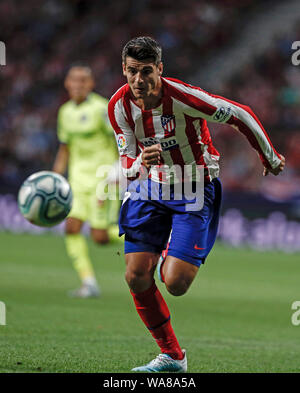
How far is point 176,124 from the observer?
456 cm

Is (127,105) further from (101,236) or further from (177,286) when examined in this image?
(101,236)

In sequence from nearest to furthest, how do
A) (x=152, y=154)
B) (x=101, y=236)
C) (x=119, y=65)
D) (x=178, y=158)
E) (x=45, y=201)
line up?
(x=152, y=154)
(x=178, y=158)
(x=45, y=201)
(x=101, y=236)
(x=119, y=65)

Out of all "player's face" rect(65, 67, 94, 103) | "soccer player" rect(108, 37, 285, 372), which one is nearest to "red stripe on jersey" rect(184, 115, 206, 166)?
"soccer player" rect(108, 37, 285, 372)

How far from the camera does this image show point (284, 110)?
16.2m

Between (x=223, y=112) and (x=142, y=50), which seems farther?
(x=223, y=112)

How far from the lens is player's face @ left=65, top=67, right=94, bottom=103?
27.7 feet

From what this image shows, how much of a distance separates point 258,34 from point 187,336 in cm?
1422

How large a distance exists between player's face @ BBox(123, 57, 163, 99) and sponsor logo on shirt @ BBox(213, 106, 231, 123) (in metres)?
0.43

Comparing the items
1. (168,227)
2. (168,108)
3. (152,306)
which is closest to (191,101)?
(168,108)

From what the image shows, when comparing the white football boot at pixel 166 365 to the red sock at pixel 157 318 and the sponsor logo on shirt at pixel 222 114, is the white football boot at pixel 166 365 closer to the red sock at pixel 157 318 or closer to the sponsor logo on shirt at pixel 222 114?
the red sock at pixel 157 318

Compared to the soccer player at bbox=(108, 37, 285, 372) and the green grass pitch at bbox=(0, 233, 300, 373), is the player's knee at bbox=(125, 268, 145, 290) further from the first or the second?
the green grass pitch at bbox=(0, 233, 300, 373)

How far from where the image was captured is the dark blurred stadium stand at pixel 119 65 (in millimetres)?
15938

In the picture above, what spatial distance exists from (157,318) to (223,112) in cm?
135

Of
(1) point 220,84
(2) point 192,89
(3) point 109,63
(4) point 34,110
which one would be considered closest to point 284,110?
(1) point 220,84
